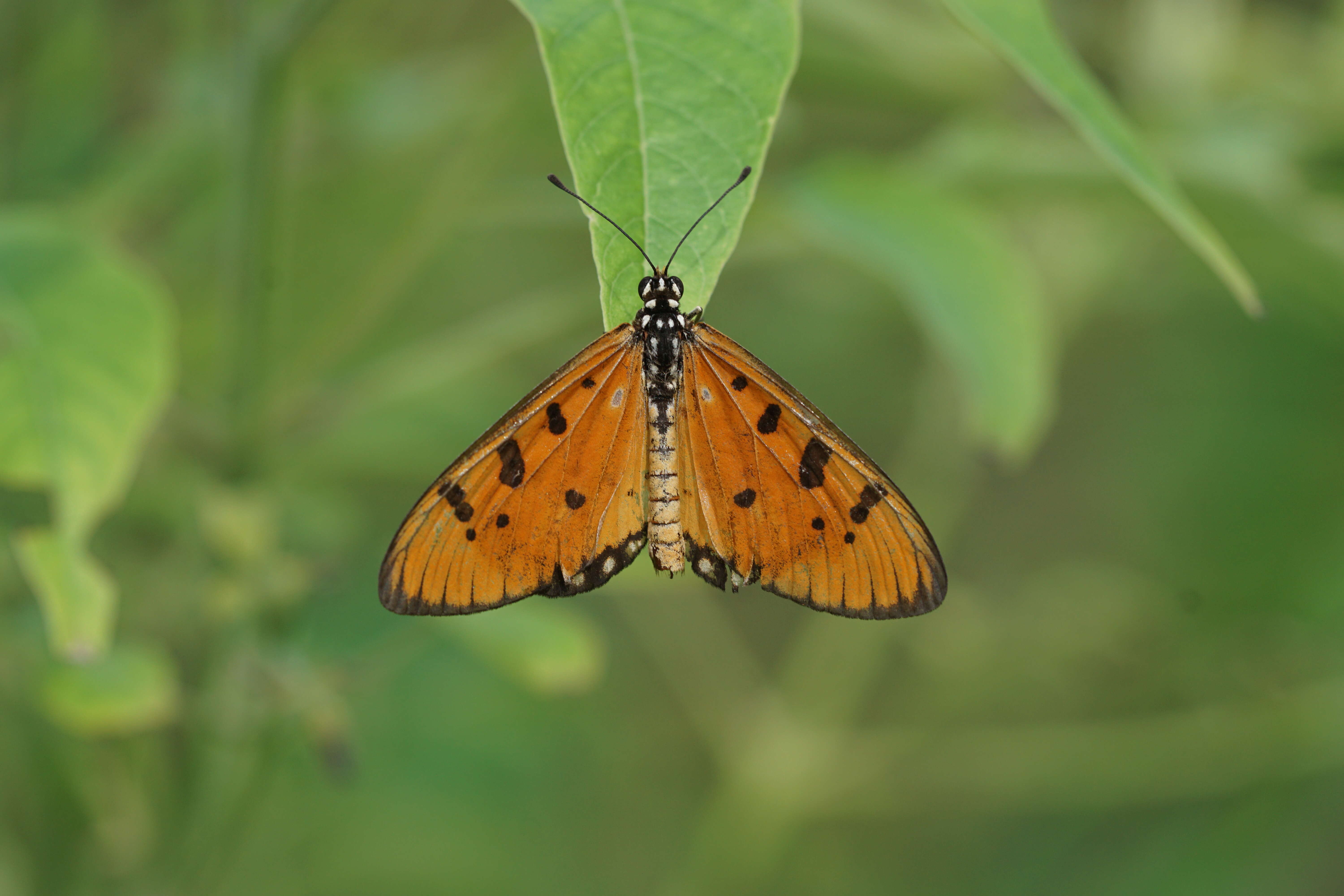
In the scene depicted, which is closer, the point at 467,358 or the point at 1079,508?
the point at 467,358

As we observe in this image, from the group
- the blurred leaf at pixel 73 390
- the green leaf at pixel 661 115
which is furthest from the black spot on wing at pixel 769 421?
the blurred leaf at pixel 73 390

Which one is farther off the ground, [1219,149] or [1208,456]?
[1208,456]

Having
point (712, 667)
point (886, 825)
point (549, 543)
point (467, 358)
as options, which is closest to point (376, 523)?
point (712, 667)

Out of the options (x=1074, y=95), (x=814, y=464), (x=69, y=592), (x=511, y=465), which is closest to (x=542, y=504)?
(x=511, y=465)

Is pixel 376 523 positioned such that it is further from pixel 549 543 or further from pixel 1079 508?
pixel 1079 508

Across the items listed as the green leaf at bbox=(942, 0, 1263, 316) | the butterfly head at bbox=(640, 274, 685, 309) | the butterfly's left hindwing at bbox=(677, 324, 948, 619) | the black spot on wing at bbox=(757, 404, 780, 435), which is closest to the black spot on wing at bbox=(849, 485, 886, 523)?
the butterfly's left hindwing at bbox=(677, 324, 948, 619)

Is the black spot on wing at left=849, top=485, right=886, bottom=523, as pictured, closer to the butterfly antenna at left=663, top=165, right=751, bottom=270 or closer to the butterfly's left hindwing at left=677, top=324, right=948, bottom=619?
the butterfly's left hindwing at left=677, top=324, right=948, bottom=619

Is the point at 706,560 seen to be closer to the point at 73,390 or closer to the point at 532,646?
the point at 532,646

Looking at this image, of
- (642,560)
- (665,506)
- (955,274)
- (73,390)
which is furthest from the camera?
(642,560)
